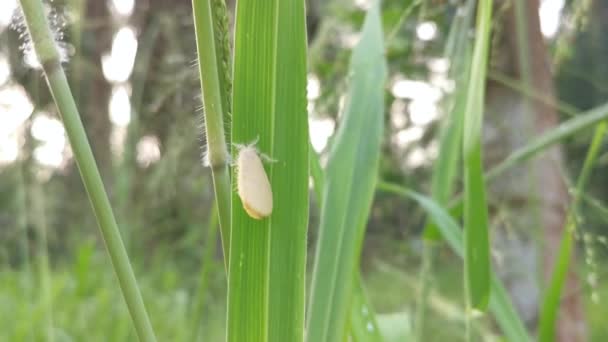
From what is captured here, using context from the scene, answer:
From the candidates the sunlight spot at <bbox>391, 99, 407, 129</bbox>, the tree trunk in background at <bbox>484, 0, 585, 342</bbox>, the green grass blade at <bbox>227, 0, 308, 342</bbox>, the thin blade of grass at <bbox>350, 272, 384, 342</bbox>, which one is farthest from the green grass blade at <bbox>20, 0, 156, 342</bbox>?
the sunlight spot at <bbox>391, 99, 407, 129</bbox>

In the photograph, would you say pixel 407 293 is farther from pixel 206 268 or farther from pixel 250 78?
pixel 250 78

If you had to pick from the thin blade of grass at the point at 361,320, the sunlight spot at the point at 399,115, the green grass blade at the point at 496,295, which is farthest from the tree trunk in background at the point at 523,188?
the thin blade of grass at the point at 361,320

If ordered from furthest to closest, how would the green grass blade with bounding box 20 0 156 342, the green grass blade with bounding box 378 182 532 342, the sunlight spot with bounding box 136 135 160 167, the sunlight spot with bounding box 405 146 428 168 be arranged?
the sunlight spot with bounding box 405 146 428 168 → the sunlight spot with bounding box 136 135 160 167 → the green grass blade with bounding box 378 182 532 342 → the green grass blade with bounding box 20 0 156 342

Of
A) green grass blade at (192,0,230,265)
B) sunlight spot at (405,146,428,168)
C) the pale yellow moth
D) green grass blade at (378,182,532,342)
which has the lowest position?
green grass blade at (378,182,532,342)

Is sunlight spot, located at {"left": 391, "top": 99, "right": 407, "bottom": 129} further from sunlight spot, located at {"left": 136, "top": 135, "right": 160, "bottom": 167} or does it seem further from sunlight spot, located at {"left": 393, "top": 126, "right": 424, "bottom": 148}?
sunlight spot, located at {"left": 136, "top": 135, "right": 160, "bottom": 167}

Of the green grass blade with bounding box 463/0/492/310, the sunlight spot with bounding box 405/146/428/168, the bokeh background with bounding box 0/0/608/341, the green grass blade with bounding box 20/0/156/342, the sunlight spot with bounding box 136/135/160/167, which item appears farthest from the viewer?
the sunlight spot with bounding box 405/146/428/168

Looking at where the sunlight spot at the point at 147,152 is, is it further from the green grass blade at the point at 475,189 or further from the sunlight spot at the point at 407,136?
the green grass blade at the point at 475,189
